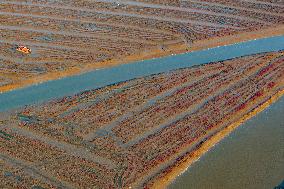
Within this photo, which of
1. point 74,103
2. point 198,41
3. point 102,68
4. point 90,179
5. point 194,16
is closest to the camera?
point 90,179

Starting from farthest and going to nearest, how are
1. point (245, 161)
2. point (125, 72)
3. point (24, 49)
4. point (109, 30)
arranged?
point (109, 30) → point (24, 49) → point (125, 72) → point (245, 161)

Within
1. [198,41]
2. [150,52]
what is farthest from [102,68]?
[198,41]

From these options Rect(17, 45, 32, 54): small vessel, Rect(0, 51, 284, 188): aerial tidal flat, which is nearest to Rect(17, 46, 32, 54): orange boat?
Rect(17, 45, 32, 54): small vessel

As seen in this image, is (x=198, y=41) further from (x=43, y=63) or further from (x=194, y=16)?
(x=43, y=63)

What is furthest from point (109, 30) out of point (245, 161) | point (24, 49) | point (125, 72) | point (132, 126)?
point (245, 161)

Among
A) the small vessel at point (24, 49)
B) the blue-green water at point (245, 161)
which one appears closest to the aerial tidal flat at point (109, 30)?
the small vessel at point (24, 49)

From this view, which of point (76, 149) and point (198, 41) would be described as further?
point (198, 41)

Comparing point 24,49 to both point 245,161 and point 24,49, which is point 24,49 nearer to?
point 24,49

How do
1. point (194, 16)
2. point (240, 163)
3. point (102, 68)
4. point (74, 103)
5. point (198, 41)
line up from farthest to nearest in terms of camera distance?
1. point (194, 16)
2. point (198, 41)
3. point (102, 68)
4. point (74, 103)
5. point (240, 163)
